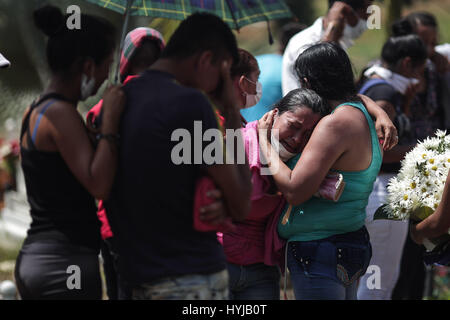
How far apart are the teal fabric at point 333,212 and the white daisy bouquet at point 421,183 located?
0.97 feet

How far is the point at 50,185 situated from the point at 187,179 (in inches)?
22.3

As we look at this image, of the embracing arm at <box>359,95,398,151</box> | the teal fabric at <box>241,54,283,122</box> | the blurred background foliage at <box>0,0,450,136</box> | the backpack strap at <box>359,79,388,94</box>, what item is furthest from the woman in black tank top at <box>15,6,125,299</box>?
the blurred background foliage at <box>0,0,450,136</box>

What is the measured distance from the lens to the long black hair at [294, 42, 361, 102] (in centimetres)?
296

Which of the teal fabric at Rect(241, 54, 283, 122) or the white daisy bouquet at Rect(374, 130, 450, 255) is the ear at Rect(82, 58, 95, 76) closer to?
the white daisy bouquet at Rect(374, 130, 450, 255)

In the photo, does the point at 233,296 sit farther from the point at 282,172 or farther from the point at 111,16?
the point at 111,16

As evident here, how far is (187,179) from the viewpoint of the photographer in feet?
7.38

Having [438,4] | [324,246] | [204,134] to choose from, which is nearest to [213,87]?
[204,134]

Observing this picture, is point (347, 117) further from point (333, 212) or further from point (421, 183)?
point (421, 183)

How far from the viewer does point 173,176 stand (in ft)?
7.31

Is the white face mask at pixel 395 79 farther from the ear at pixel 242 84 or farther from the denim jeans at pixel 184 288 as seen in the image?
the denim jeans at pixel 184 288

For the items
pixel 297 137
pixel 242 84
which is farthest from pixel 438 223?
pixel 242 84

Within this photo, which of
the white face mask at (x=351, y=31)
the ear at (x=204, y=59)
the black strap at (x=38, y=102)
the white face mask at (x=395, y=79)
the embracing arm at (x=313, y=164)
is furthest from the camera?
the white face mask at (x=351, y=31)

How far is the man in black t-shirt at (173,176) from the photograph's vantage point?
2.21m

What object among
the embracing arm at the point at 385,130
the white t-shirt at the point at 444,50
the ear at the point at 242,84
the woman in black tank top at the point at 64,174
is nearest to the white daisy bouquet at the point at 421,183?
the embracing arm at the point at 385,130
